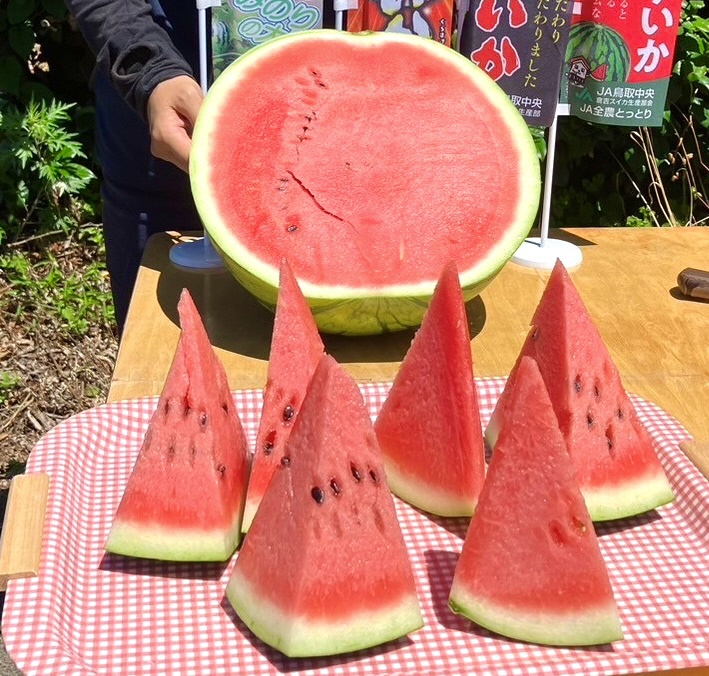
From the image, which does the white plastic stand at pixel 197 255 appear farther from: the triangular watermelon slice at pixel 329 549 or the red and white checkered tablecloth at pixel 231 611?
the triangular watermelon slice at pixel 329 549

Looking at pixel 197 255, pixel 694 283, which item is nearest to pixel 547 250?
pixel 694 283

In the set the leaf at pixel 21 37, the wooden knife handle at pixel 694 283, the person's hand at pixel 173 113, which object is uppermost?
the person's hand at pixel 173 113

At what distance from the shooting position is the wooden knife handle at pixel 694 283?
213 cm

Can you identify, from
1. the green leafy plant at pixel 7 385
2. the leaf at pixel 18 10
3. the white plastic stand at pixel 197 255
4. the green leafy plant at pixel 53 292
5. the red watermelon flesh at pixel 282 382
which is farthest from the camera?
the green leafy plant at pixel 53 292

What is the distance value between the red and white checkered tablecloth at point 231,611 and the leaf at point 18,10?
2.78m

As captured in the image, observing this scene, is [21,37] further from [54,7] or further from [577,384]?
[577,384]

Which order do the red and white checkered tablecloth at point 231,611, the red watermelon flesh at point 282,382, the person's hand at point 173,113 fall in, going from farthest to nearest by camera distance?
the person's hand at point 173,113 < the red watermelon flesh at point 282,382 < the red and white checkered tablecloth at point 231,611

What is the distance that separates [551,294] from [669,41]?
3.25ft

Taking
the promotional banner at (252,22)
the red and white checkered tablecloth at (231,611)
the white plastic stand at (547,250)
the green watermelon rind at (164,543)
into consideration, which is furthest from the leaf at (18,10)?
the green watermelon rind at (164,543)

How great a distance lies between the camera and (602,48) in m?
2.16

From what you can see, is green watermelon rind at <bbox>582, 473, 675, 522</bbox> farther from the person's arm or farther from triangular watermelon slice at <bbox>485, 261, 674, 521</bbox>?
the person's arm

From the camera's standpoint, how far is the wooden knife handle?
2.13 metres

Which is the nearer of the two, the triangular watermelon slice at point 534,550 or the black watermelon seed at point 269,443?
the triangular watermelon slice at point 534,550

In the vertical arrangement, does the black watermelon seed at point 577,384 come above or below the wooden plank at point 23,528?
above
